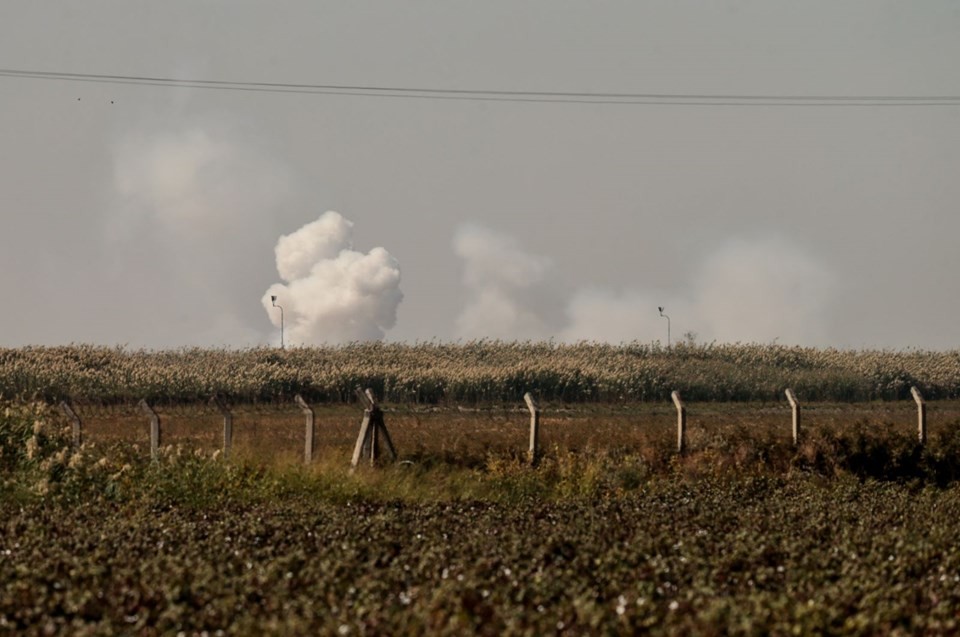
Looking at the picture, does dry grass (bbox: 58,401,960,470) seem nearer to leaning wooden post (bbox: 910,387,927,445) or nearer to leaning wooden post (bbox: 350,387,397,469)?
leaning wooden post (bbox: 910,387,927,445)

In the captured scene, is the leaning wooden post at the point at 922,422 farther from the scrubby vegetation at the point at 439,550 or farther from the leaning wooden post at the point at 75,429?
the leaning wooden post at the point at 75,429

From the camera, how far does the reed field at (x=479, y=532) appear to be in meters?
11.7

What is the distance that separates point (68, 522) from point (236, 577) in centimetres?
527

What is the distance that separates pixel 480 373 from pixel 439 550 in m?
49.4

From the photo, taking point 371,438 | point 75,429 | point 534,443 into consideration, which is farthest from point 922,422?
point 75,429

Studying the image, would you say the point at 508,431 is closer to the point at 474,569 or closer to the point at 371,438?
the point at 371,438

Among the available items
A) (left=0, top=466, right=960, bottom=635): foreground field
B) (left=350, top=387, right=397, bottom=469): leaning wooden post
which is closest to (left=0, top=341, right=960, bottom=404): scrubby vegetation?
(left=350, top=387, right=397, bottom=469): leaning wooden post

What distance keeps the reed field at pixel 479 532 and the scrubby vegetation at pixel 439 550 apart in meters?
0.04

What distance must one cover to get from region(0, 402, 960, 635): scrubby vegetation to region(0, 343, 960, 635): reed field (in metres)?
0.04

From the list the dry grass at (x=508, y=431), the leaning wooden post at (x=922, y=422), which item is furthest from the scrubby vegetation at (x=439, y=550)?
the leaning wooden post at (x=922, y=422)

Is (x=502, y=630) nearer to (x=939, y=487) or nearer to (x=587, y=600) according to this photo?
(x=587, y=600)

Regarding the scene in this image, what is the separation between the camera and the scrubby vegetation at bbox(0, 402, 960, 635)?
38.1 ft

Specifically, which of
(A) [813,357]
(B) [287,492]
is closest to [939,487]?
(B) [287,492]

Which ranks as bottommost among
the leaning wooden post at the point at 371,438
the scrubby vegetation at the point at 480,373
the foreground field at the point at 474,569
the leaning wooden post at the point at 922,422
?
the foreground field at the point at 474,569
